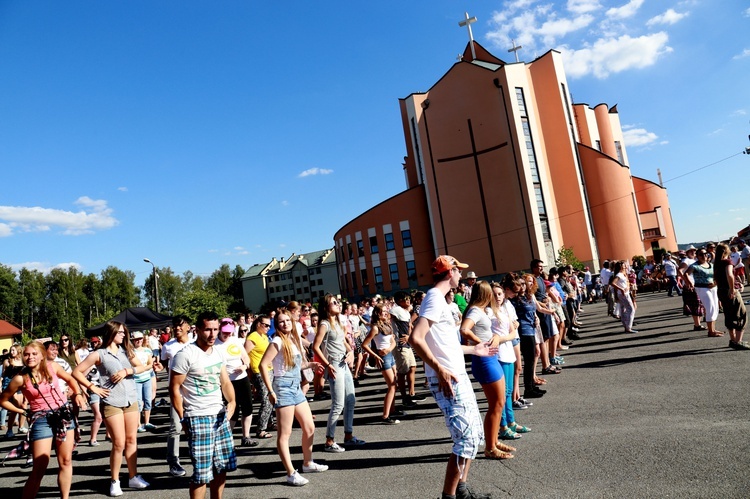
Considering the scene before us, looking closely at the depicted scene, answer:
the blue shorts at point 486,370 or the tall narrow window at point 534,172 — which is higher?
the tall narrow window at point 534,172

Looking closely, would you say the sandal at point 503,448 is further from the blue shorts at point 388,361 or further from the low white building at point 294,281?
the low white building at point 294,281

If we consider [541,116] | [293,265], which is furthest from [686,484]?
[293,265]

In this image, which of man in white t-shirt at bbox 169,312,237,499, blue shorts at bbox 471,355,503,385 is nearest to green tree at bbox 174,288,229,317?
man in white t-shirt at bbox 169,312,237,499

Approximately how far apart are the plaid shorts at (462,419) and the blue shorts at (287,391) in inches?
81.0

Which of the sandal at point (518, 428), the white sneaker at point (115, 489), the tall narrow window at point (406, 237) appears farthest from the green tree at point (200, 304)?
the sandal at point (518, 428)

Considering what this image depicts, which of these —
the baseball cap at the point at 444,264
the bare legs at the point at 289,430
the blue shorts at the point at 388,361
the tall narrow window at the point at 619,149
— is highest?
the tall narrow window at the point at 619,149

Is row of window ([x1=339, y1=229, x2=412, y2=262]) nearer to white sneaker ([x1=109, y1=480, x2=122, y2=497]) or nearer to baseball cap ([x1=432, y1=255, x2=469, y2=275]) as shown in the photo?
white sneaker ([x1=109, y1=480, x2=122, y2=497])

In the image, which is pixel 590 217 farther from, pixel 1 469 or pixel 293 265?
pixel 293 265

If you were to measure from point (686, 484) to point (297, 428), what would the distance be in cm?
595

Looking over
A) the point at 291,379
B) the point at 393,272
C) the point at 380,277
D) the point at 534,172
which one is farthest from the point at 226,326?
the point at 380,277

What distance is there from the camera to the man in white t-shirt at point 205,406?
4.07 m

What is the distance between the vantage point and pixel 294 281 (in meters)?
108

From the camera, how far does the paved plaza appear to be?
4.12m

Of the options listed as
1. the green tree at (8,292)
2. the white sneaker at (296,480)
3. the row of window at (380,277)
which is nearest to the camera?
the white sneaker at (296,480)
